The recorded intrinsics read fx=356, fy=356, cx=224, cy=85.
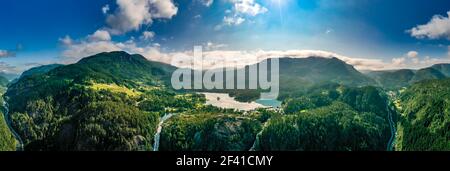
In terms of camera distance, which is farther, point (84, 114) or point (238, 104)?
point (238, 104)

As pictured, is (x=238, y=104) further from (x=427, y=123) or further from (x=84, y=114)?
(x=427, y=123)

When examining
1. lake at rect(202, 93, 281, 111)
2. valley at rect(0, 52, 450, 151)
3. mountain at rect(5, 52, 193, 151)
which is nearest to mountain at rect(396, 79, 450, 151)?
valley at rect(0, 52, 450, 151)

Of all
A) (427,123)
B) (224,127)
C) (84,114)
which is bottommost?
(427,123)

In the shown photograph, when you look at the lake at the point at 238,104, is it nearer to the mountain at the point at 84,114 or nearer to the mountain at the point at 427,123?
the mountain at the point at 84,114

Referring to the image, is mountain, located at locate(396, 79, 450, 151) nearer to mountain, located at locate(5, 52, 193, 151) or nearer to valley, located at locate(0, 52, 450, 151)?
valley, located at locate(0, 52, 450, 151)


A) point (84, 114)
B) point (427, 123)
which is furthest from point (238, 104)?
point (427, 123)
